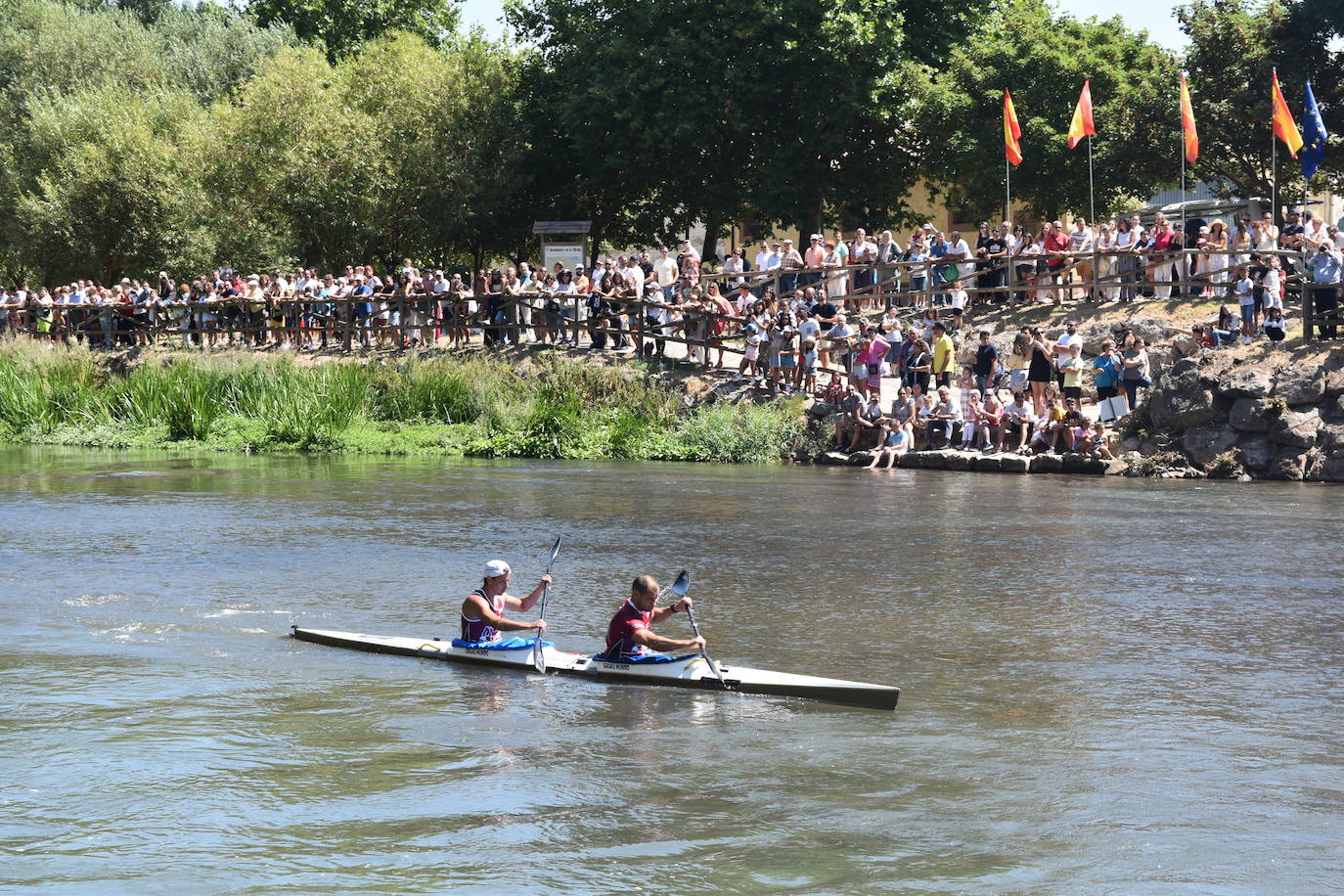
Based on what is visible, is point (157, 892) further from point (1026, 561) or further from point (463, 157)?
point (463, 157)

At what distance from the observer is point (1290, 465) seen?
26.8 meters

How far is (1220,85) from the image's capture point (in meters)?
42.4

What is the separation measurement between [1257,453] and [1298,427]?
2.78ft

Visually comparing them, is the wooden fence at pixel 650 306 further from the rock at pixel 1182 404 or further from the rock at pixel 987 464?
the rock at pixel 987 464

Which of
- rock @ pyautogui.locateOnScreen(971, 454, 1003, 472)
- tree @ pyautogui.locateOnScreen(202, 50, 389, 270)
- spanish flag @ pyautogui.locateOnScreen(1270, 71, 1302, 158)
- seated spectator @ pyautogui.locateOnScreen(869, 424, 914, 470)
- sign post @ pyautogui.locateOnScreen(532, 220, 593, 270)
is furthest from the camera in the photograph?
tree @ pyautogui.locateOnScreen(202, 50, 389, 270)

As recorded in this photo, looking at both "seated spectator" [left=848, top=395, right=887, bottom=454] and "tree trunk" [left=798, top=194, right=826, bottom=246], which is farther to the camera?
"tree trunk" [left=798, top=194, right=826, bottom=246]

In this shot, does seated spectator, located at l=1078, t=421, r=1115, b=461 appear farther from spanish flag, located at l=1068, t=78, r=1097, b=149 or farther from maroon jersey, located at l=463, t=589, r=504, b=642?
maroon jersey, located at l=463, t=589, r=504, b=642

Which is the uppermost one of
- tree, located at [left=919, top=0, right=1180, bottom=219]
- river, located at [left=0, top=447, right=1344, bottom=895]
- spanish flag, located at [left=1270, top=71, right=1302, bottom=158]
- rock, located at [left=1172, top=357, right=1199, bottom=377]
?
tree, located at [left=919, top=0, right=1180, bottom=219]

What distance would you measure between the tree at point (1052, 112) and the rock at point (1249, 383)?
50.5 ft

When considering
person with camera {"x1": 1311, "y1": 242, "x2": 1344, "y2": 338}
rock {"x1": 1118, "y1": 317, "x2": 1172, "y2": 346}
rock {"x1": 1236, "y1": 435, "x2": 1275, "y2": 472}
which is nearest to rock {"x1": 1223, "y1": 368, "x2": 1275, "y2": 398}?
rock {"x1": 1236, "y1": 435, "x2": 1275, "y2": 472}

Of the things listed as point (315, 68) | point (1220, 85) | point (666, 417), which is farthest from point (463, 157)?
point (1220, 85)

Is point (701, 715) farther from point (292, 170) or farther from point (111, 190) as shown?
point (111, 190)

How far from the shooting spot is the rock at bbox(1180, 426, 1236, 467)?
27344 millimetres

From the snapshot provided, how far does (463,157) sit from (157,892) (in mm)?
38408
